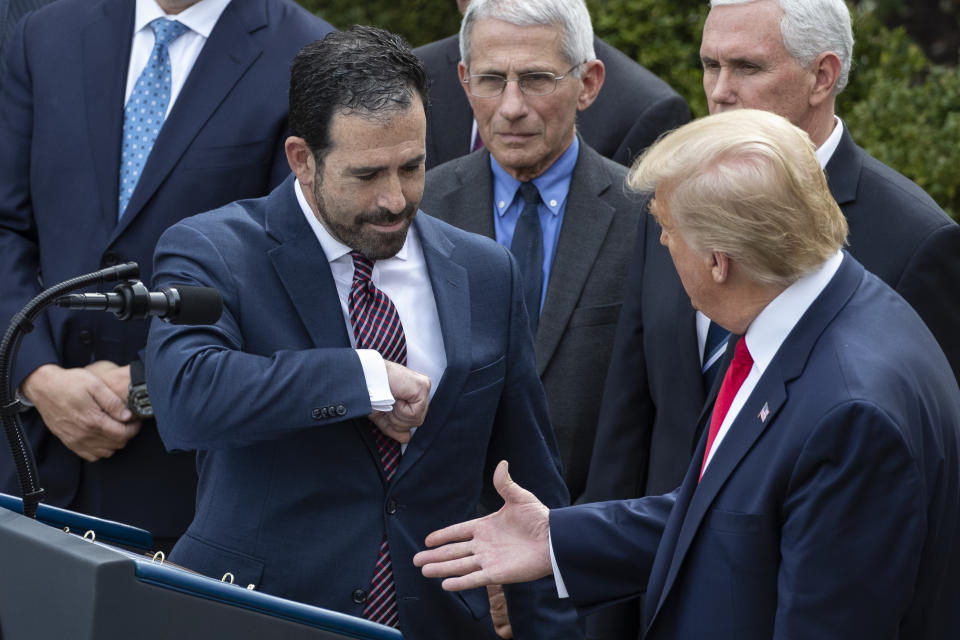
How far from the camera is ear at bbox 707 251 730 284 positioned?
7.91 ft

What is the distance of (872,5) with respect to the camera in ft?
29.7

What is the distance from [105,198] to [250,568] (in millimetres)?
1450

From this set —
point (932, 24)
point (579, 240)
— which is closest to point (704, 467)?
point (579, 240)

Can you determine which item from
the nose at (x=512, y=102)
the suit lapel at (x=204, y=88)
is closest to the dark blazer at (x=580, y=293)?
the nose at (x=512, y=102)

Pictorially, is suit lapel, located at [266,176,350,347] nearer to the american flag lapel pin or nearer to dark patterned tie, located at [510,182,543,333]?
the american flag lapel pin

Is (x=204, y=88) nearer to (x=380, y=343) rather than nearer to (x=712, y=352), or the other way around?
(x=380, y=343)

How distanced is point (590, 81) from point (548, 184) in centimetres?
40

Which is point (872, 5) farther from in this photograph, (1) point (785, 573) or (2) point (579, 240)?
(1) point (785, 573)

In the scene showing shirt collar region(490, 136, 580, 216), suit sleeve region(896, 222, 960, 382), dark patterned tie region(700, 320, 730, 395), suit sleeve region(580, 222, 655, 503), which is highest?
shirt collar region(490, 136, 580, 216)

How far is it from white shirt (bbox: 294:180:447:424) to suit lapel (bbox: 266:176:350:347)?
33 millimetres

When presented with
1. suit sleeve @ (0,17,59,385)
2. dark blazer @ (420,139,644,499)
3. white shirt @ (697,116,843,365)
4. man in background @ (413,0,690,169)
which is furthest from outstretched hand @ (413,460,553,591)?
man in background @ (413,0,690,169)

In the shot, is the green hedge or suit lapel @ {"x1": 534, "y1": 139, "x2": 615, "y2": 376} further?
the green hedge

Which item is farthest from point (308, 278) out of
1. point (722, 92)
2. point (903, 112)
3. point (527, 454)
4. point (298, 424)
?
point (903, 112)

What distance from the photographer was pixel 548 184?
4.12 metres
